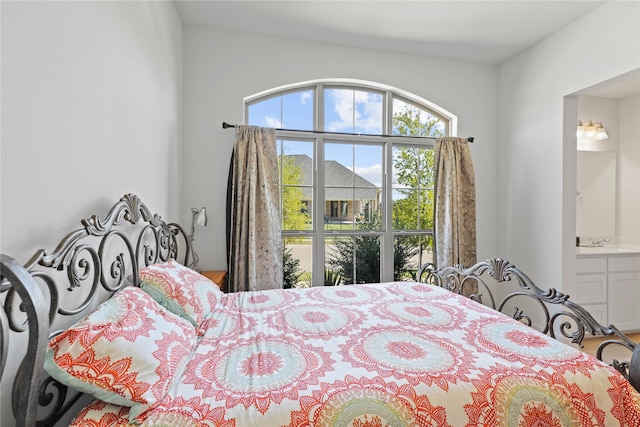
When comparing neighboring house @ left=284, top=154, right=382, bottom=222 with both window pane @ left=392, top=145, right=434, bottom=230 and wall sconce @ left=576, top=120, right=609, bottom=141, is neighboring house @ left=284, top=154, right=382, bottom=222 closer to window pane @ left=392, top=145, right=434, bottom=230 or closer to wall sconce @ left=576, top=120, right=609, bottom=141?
window pane @ left=392, top=145, right=434, bottom=230

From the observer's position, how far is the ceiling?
251cm

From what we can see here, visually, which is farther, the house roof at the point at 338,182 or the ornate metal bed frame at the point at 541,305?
the house roof at the point at 338,182

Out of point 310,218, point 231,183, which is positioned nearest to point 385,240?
point 310,218

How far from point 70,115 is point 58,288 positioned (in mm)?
656

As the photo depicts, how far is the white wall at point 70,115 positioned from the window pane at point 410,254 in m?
2.50

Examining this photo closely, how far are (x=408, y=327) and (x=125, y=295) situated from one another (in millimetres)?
1284

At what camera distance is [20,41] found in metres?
0.92

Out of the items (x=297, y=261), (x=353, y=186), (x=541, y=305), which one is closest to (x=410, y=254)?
(x=353, y=186)

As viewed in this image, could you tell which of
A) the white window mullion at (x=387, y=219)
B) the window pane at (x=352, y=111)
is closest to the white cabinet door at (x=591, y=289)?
the white window mullion at (x=387, y=219)

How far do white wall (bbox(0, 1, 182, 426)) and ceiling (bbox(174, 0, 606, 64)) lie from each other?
82 centimetres

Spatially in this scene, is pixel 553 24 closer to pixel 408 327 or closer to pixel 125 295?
pixel 408 327

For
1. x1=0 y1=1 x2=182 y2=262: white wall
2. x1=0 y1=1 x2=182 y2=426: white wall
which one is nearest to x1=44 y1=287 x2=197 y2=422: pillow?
x1=0 y1=1 x2=182 y2=426: white wall

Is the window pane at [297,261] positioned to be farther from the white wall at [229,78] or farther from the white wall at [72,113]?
the white wall at [72,113]

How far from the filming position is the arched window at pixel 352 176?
317 centimetres
